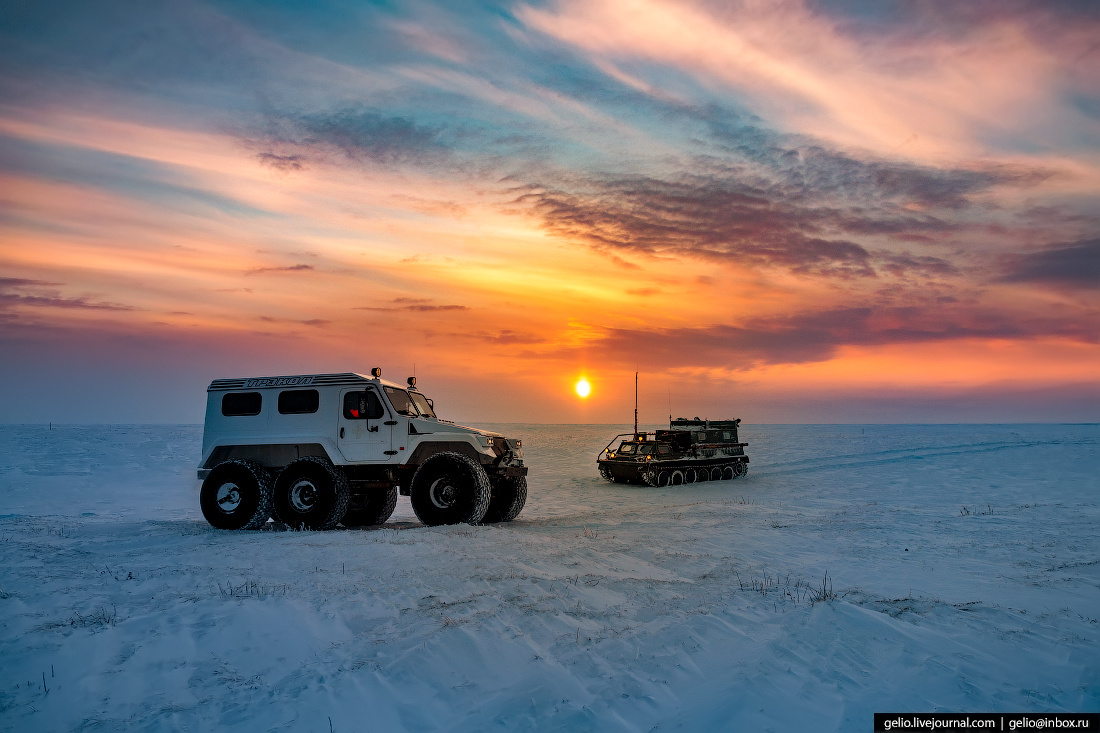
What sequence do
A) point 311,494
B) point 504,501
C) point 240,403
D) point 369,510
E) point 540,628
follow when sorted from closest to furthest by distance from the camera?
point 540,628 → point 311,494 → point 240,403 → point 504,501 → point 369,510

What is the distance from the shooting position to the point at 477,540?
10.8 meters

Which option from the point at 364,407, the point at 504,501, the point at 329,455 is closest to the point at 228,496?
the point at 329,455

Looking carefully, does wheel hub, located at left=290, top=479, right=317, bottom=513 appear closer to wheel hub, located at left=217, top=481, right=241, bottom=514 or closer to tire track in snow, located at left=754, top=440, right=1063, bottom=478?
wheel hub, located at left=217, top=481, right=241, bottom=514

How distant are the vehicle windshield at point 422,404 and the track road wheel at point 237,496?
10.9 ft

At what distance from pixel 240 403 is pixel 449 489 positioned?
15.8 ft

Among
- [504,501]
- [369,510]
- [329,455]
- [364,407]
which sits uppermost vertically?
[364,407]

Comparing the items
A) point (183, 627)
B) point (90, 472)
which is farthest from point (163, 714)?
point (90, 472)

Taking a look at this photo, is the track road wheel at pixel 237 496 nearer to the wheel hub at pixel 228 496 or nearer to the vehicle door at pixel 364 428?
the wheel hub at pixel 228 496

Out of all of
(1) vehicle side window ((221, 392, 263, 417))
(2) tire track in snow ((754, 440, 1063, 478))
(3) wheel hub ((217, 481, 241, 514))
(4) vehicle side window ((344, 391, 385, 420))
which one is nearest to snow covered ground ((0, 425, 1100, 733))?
(3) wheel hub ((217, 481, 241, 514))

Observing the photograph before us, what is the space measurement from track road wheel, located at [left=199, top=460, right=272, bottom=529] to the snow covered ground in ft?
1.88

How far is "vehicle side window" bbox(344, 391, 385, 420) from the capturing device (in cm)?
1312

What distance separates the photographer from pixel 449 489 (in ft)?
41.9

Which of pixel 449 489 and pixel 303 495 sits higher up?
pixel 449 489

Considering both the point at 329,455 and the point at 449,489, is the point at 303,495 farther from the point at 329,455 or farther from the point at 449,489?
the point at 449,489
